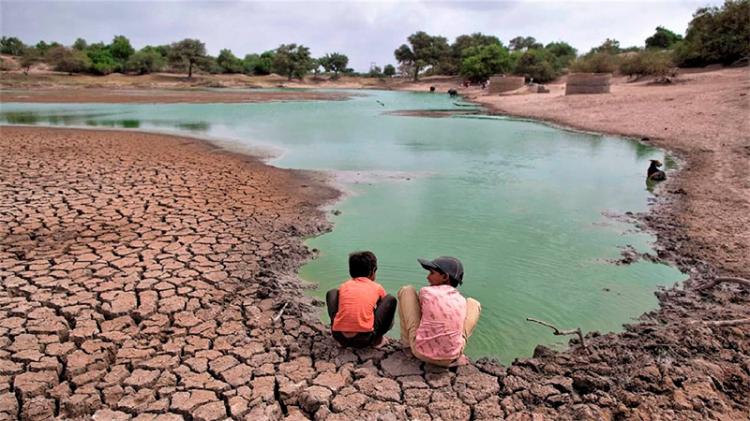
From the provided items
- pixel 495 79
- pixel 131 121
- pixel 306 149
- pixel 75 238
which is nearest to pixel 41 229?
pixel 75 238

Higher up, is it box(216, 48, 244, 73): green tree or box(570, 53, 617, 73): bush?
box(216, 48, 244, 73): green tree

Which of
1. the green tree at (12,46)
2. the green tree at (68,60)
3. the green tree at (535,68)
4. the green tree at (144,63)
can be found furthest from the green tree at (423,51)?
the green tree at (12,46)

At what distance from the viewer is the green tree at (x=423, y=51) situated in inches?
2943

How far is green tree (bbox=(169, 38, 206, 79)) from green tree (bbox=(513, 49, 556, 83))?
4031 cm

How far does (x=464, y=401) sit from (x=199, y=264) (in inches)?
130

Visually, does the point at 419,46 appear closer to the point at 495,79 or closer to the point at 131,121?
the point at 495,79

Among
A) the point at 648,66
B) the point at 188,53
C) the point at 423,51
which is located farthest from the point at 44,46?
the point at 648,66

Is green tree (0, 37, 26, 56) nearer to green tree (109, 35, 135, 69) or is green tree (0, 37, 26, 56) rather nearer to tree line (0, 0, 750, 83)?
tree line (0, 0, 750, 83)

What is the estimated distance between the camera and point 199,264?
5285 millimetres

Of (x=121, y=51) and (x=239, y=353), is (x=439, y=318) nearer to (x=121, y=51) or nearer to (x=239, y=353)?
(x=239, y=353)

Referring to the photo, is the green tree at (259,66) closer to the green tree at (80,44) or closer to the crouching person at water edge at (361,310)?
the green tree at (80,44)

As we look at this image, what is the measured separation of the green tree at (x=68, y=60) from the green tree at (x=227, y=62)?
60.7 ft

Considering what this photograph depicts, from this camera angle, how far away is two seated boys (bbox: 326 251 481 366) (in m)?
3.44

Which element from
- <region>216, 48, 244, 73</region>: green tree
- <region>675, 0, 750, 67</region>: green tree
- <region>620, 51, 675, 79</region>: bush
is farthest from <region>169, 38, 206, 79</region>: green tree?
<region>675, 0, 750, 67</region>: green tree
